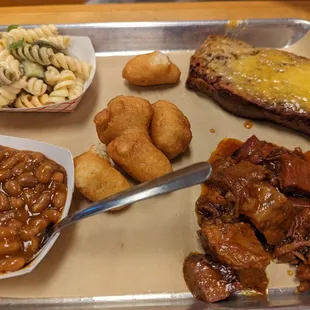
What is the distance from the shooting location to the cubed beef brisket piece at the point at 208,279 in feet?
6.31

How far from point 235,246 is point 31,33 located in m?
1.80

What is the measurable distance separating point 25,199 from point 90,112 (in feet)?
2.72

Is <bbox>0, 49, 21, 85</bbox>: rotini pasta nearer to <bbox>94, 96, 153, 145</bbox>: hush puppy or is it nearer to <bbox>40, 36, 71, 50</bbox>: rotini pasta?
<bbox>40, 36, 71, 50</bbox>: rotini pasta

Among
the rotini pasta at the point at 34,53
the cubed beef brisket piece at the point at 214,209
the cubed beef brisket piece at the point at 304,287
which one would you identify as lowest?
the cubed beef brisket piece at the point at 304,287

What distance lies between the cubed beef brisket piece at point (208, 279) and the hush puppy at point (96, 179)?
0.56 m

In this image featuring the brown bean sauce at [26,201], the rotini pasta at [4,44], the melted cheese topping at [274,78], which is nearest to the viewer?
the brown bean sauce at [26,201]

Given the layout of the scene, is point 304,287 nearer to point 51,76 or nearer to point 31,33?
point 51,76

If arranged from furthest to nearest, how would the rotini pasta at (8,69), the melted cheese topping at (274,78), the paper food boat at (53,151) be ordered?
the melted cheese topping at (274,78), the rotini pasta at (8,69), the paper food boat at (53,151)

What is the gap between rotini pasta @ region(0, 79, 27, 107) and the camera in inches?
91.2

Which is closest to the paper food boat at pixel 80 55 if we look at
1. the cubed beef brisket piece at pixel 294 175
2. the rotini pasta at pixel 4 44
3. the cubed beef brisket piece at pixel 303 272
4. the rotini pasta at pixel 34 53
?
the rotini pasta at pixel 34 53

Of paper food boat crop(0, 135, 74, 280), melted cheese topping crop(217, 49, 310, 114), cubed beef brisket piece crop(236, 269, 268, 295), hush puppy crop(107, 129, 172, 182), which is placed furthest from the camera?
melted cheese topping crop(217, 49, 310, 114)

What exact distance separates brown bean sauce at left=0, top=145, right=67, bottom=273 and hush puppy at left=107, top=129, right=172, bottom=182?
1.01 ft

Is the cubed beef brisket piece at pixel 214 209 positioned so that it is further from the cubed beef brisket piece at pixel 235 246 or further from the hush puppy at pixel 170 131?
the hush puppy at pixel 170 131

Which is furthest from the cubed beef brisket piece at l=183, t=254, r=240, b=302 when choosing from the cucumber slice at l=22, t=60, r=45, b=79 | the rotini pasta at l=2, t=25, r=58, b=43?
the rotini pasta at l=2, t=25, r=58, b=43
